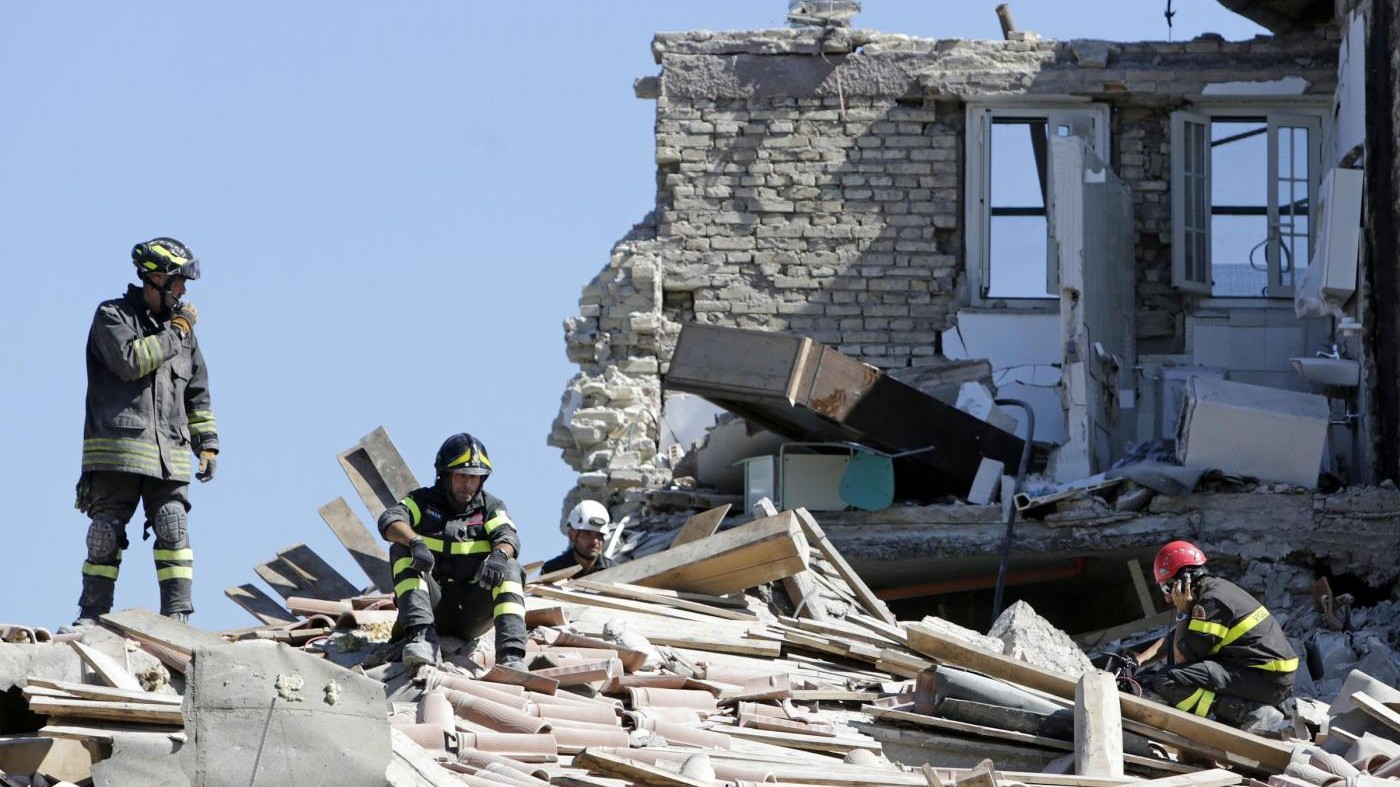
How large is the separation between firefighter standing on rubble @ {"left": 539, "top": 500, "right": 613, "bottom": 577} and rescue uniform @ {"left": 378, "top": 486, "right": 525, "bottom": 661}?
9.10 feet

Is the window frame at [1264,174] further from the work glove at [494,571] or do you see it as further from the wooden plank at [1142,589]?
the work glove at [494,571]

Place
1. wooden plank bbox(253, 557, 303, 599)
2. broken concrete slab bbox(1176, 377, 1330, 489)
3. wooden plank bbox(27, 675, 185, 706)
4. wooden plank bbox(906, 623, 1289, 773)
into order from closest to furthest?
wooden plank bbox(27, 675, 185, 706)
wooden plank bbox(906, 623, 1289, 773)
wooden plank bbox(253, 557, 303, 599)
broken concrete slab bbox(1176, 377, 1330, 489)

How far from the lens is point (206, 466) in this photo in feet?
36.2

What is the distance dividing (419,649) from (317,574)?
12.1 ft

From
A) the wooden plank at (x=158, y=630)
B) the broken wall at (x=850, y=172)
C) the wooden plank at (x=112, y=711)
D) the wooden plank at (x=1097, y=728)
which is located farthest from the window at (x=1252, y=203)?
the wooden plank at (x=112, y=711)

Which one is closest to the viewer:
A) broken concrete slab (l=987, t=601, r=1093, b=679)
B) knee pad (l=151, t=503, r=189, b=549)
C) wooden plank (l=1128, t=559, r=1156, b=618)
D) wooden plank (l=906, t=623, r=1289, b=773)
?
wooden plank (l=906, t=623, r=1289, b=773)

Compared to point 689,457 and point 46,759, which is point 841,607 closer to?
point 689,457

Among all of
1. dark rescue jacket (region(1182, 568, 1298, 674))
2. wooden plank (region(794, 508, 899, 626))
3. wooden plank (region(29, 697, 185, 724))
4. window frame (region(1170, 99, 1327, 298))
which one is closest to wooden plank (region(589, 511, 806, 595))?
wooden plank (region(794, 508, 899, 626))

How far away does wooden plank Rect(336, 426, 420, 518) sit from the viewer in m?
13.9

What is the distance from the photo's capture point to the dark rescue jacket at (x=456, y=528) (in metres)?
10.5

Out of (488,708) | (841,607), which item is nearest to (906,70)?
(841,607)

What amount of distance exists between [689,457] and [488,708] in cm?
779

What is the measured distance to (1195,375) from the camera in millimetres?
16984

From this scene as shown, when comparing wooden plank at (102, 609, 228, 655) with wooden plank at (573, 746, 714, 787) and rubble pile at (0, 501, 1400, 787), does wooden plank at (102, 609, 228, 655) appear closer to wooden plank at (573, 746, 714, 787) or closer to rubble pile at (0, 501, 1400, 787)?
rubble pile at (0, 501, 1400, 787)
